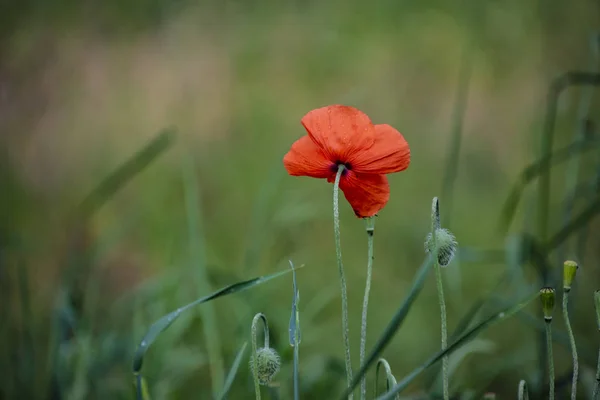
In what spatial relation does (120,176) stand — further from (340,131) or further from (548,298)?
(548,298)

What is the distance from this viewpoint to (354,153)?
1.79 feet

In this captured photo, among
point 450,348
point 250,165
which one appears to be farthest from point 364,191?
point 250,165

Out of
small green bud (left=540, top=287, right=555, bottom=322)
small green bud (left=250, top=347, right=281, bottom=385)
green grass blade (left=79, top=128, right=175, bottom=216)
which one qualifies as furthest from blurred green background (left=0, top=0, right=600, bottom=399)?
small green bud (left=540, top=287, right=555, bottom=322)

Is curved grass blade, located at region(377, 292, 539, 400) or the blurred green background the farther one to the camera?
the blurred green background

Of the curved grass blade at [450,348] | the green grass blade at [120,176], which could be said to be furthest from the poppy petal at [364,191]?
the green grass blade at [120,176]

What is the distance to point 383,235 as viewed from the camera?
4.95 ft

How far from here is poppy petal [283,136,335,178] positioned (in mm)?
554

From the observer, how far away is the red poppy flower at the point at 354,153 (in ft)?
1.78

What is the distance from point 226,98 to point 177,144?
19cm

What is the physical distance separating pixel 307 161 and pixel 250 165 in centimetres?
112

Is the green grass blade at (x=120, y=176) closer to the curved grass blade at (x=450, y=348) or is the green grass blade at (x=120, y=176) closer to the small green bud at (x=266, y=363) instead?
the small green bud at (x=266, y=363)

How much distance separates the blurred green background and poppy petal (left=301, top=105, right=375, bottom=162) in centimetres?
44

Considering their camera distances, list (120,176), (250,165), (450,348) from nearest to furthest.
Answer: (450,348) → (120,176) → (250,165)

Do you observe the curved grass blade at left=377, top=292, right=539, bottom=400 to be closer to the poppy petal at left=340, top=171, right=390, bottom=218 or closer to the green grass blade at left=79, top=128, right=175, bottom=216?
the poppy petal at left=340, top=171, right=390, bottom=218
